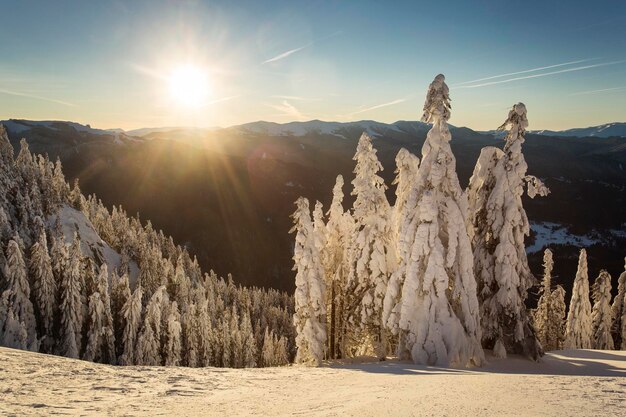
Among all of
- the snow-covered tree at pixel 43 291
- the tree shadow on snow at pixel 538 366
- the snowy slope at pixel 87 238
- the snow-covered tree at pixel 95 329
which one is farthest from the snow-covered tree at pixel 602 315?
the snowy slope at pixel 87 238

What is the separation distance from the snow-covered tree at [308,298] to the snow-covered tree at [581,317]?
29677 mm

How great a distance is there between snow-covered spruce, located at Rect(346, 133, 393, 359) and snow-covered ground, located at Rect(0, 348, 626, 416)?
9.92 meters

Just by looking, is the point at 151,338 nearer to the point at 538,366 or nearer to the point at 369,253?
the point at 369,253

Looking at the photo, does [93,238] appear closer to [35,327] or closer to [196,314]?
[196,314]

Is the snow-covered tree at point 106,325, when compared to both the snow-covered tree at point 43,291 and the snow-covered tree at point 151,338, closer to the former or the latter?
the snow-covered tree at point 151,338

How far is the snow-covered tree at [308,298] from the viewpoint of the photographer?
2284 cm

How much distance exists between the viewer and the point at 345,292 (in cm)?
2558

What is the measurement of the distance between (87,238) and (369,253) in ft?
201

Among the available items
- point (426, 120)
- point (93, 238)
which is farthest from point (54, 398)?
point (93, 238)

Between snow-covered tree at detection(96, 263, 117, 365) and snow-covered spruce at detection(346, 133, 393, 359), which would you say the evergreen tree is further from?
snow-covered tree at detection(96, 263, 117, 365)

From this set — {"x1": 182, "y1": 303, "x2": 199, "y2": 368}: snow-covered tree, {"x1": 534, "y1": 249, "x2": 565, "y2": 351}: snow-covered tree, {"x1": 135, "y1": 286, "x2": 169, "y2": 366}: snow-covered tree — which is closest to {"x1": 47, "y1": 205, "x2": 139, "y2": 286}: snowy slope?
{"x1": 182, "y1": 303, "x2": 199, "y2": 368}: snow-covered tree

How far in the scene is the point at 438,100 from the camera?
19062mm

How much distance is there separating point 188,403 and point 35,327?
3869cm

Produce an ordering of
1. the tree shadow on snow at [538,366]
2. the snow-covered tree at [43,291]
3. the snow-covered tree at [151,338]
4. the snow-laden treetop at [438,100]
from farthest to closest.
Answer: the snow-covered tree at [151,338], the snow-covered tree at [43,291], the snow-laden treetop at [438,100], the tree shadow on snow at [538,366]
